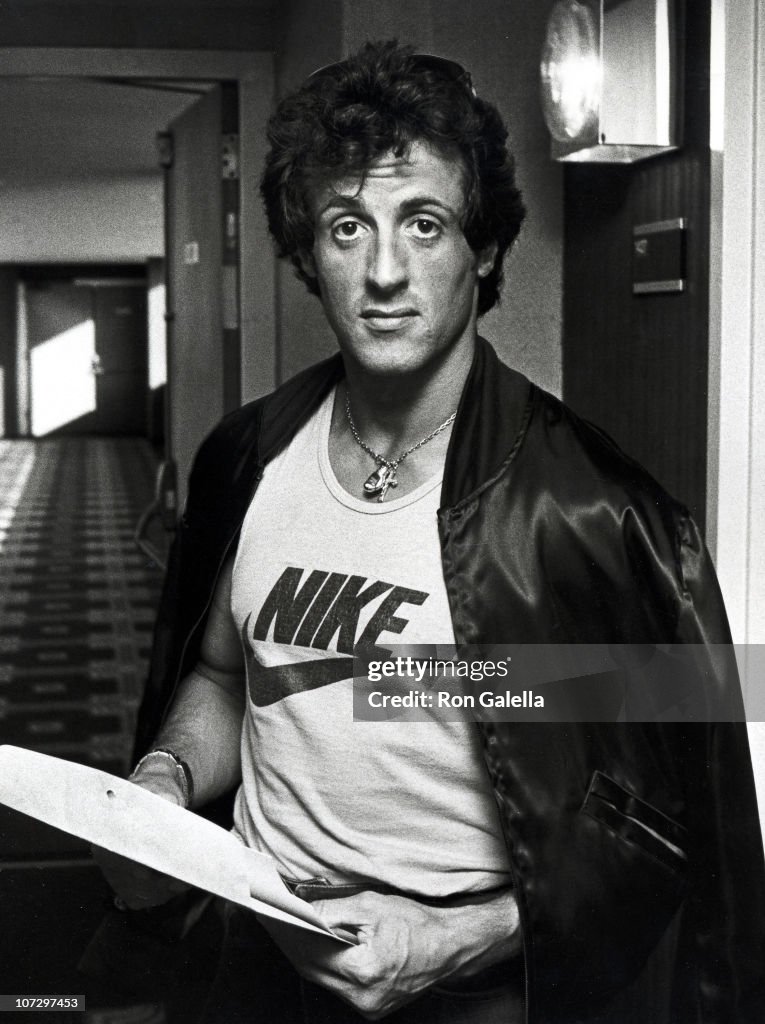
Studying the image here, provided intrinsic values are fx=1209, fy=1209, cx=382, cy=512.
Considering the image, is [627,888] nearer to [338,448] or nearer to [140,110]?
[338,448]

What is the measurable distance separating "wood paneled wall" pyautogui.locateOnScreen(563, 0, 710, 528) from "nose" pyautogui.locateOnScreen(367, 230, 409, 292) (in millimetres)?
663

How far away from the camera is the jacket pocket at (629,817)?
103 cm

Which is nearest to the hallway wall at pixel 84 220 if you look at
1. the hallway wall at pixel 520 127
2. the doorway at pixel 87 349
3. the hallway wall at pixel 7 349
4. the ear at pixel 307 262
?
the hallway wall at pixel 7 349

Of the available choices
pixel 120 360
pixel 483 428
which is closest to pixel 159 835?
pixel 483 428

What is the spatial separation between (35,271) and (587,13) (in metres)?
14.6

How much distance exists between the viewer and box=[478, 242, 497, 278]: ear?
1.14 meters

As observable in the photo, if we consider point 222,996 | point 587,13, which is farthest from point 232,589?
point 587,13

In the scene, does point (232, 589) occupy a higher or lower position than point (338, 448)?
lower

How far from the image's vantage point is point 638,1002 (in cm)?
114

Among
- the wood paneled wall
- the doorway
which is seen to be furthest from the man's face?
the doorway

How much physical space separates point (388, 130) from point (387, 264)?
0.12 meters

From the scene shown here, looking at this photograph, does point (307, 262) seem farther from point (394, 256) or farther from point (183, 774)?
point (183, 774)

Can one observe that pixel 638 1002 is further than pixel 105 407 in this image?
No

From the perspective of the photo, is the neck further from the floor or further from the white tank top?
the floor
